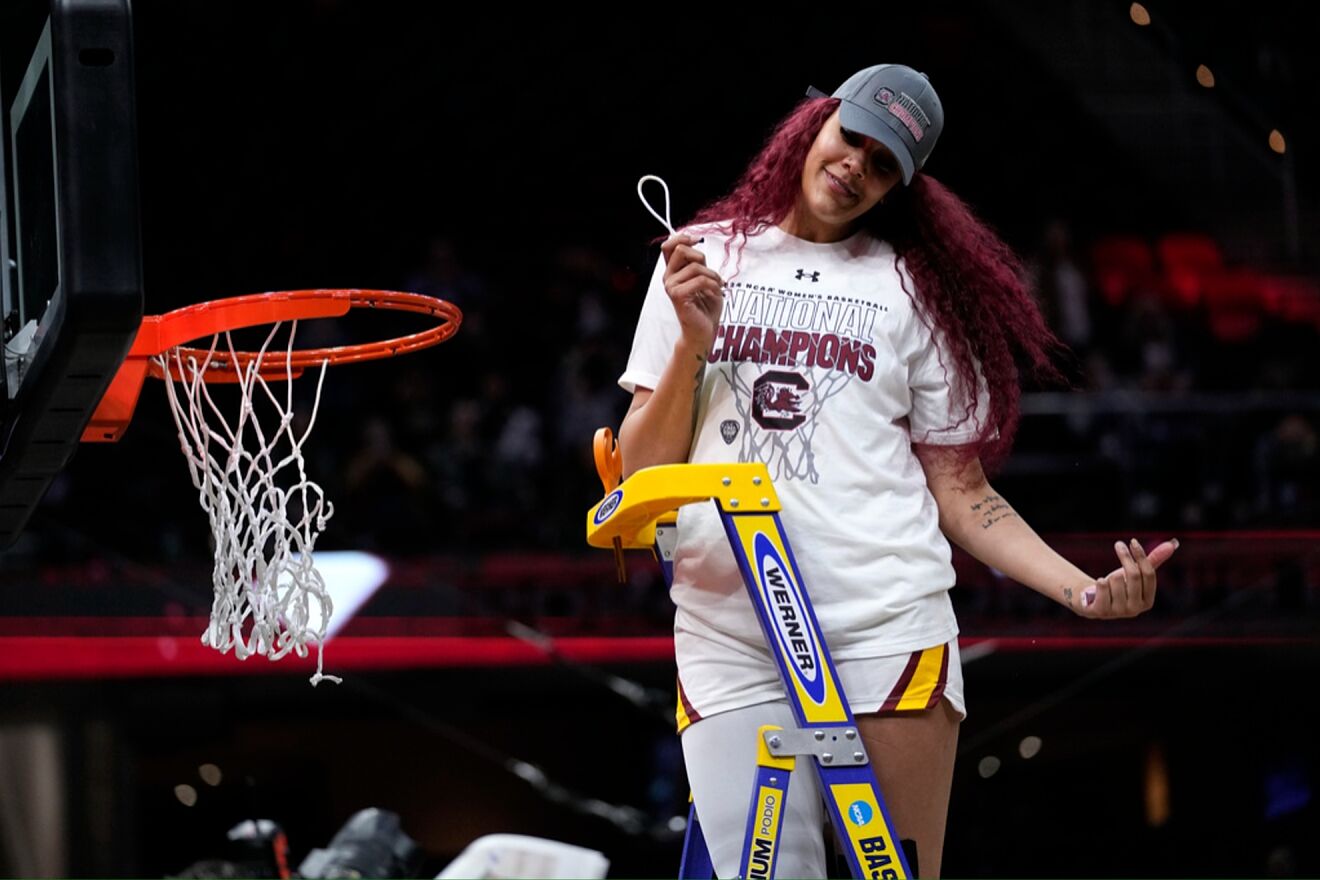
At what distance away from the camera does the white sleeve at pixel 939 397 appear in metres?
2.42

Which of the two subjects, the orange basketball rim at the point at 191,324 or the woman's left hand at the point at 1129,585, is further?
the orange basketball rim at the point at 191,324

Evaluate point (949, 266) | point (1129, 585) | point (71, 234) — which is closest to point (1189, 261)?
point (949, 266)

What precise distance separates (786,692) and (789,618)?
0.33ft

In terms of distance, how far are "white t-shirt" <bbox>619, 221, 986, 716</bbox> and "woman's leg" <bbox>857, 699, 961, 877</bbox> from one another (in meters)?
0.09

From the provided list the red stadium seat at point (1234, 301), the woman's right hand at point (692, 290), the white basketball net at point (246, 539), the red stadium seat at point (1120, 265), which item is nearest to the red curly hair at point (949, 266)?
the woman's right hand at point (692, 290)

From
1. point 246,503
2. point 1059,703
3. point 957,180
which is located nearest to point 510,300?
point 957,180

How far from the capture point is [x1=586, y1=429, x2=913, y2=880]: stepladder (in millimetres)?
2174

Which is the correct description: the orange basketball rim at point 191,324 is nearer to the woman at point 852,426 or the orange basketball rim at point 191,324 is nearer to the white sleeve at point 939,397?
the woman at point 852,426

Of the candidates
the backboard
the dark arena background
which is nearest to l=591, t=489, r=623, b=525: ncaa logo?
the backboard

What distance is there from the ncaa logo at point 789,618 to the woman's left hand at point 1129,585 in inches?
14.1

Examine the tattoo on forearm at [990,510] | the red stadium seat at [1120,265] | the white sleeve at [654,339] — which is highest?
the red stadium seat at [1120,265]

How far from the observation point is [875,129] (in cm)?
232

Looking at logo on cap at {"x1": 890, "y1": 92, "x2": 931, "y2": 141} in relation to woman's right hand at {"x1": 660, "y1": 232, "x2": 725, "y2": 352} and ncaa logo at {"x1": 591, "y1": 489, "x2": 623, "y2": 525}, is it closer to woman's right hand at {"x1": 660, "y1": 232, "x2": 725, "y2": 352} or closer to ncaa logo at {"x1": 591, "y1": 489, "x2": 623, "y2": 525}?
woman's right hand at {"x1": 660, "y1": 232, "x2": 725, "y2": 352}

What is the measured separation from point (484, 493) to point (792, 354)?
16.0 ft
